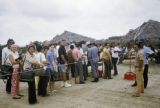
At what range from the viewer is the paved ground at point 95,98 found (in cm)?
1033

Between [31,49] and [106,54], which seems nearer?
[31,49]

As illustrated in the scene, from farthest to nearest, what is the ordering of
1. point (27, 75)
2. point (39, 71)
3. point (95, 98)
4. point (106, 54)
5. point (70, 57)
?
point (106, 54) < point (70, 57) < point (39, 71) < point (95, 98) < point (27, 75)

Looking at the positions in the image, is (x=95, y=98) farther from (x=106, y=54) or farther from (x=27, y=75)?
(x=106, y=54)

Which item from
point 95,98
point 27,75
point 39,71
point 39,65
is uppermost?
point 39,65

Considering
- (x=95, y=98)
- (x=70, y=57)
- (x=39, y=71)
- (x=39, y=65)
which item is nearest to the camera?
(x=95, y=98)

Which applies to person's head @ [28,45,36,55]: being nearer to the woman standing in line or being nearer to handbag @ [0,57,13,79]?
the woman standing in line

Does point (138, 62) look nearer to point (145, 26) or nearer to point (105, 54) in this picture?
point (105, 54)

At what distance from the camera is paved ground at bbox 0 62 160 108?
10328mm

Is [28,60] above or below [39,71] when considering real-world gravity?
above

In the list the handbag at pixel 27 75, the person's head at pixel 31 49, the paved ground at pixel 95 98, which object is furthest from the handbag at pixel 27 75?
the paved ground at pixel 95 98

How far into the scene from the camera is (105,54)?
1576 cm

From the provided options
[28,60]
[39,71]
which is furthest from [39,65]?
[28,60]

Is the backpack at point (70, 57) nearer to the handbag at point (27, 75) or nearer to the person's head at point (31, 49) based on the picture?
the person's head at point (31, 49)

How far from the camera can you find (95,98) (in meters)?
11.3
